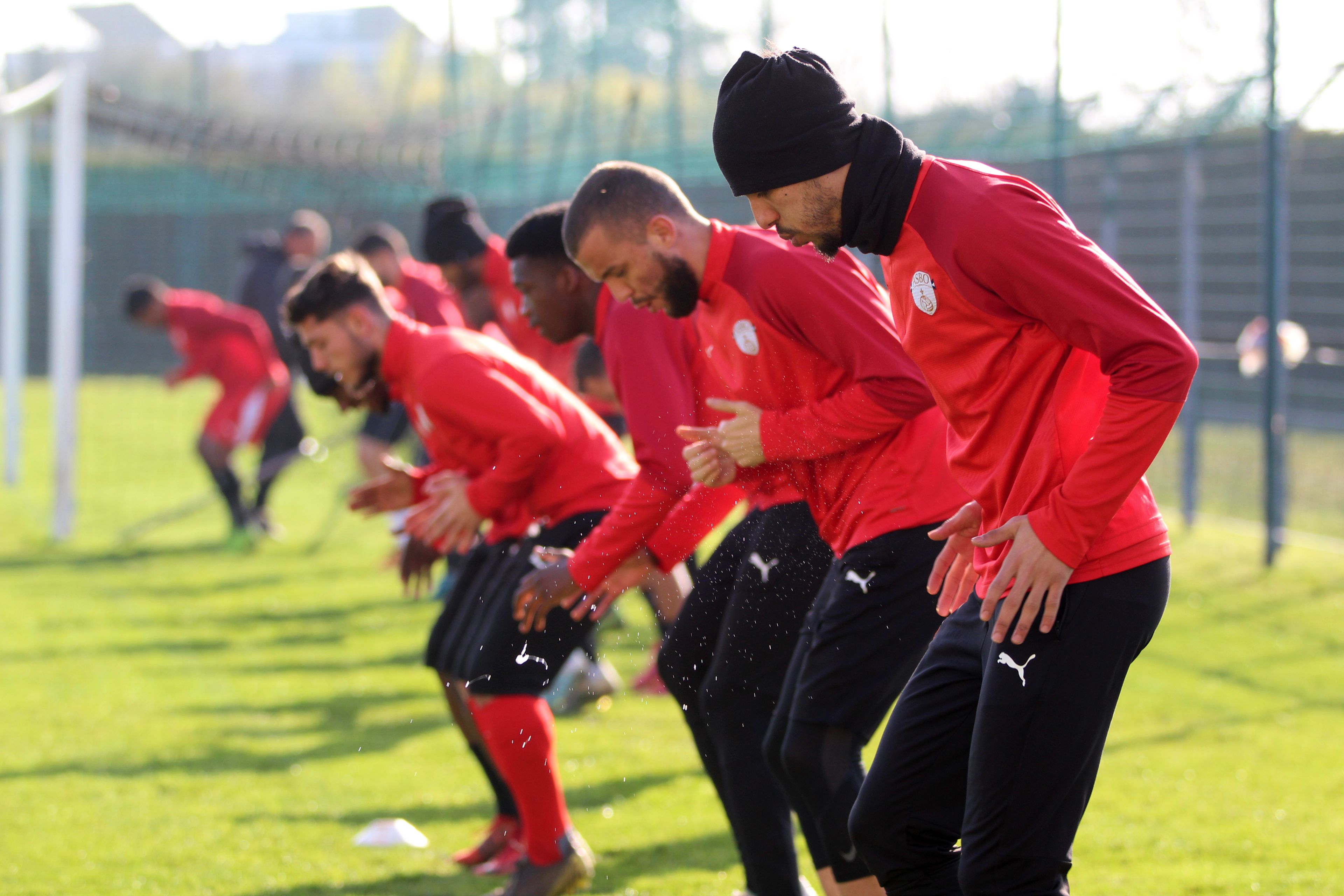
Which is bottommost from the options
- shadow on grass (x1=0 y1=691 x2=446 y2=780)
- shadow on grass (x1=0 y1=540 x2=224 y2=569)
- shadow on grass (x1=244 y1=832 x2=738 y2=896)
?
shadow on grass (x1=0 y1=540 x2=224 y2=569)

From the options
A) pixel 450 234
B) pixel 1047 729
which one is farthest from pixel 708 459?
pixel 450 234

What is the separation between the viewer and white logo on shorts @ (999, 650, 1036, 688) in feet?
8.07

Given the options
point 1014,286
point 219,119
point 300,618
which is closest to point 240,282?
point 300,618

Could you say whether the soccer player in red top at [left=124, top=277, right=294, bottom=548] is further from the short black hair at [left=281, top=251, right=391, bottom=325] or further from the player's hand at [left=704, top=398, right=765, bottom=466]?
the player's hand at [left=704, top=398, right=765, bottom=466]

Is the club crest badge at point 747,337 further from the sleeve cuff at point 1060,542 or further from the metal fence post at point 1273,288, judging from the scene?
the metal fence post at point 1273,288

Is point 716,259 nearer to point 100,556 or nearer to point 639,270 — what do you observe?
point 639,270

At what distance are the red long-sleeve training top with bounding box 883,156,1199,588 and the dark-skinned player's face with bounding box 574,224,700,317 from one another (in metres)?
0.79

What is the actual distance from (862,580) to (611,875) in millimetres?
1788

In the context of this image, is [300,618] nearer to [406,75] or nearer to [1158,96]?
[1158,96]

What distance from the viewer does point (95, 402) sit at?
82.9 feet

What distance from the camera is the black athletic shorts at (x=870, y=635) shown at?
3.25 meters

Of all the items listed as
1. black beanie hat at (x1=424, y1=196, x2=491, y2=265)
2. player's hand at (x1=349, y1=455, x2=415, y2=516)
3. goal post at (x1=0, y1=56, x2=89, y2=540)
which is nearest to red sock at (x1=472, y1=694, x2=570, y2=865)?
player's hand at (x1=349, y1=455, x2=415, y2=516)

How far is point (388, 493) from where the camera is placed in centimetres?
486

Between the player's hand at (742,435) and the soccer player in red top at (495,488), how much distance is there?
1.10 m
